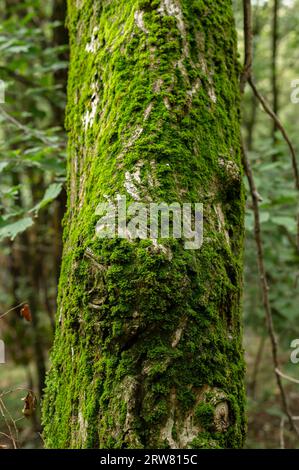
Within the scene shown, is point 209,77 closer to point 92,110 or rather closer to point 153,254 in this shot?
point 92,110

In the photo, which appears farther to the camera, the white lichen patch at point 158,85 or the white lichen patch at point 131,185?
the white lichen patch at point 158,85

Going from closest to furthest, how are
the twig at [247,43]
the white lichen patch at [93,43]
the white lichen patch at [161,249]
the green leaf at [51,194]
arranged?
the white lichen patch at [161,249]
the white lichen patch at [93,43]
the twig at [247,43]
the green leaf at [51,194]

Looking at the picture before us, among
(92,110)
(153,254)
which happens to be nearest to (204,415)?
(153,254)

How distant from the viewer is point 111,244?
4.15 ft

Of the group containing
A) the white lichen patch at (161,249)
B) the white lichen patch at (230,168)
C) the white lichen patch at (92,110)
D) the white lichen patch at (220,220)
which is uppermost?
the white lichen patch at (92,110)

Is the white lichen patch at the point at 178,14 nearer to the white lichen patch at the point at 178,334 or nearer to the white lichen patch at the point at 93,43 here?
the white lichen patch at the point at 93,43

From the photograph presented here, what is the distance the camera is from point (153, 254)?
1237 mm

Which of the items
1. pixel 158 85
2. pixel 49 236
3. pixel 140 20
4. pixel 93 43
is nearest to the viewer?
pixel 158 85

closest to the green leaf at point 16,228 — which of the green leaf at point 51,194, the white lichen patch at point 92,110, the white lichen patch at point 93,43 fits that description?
the green leaf at point 51,194

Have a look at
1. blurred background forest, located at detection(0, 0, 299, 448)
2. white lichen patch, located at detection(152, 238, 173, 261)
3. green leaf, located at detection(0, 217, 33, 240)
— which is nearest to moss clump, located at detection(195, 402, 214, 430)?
white lichen patch, located at detection(152, 238, 173, 261)

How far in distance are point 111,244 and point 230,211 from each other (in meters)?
0.47

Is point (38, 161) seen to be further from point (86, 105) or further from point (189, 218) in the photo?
point (189, 218)

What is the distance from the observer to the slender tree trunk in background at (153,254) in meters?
1.19
